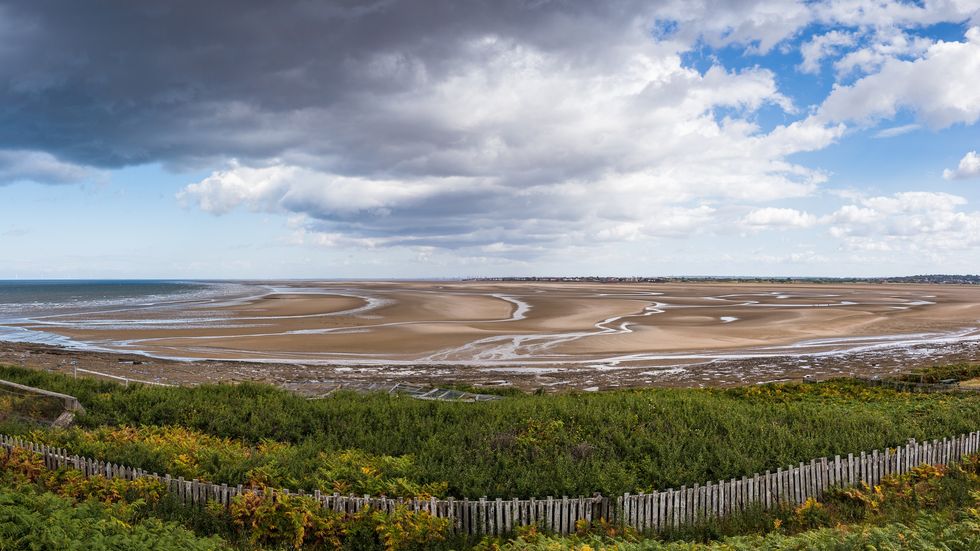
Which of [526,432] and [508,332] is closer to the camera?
[526,432]

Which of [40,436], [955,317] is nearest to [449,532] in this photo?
[40,436]

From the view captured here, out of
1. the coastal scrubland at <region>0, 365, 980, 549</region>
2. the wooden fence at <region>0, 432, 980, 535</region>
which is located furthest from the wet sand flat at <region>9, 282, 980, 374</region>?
the wooden fence at <region>0, 432, 980, 535</region>

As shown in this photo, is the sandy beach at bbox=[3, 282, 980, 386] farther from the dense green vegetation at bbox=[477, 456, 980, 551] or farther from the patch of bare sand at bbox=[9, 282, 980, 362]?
the dense green vegetation at bbox=[477, 456, 980, 551]

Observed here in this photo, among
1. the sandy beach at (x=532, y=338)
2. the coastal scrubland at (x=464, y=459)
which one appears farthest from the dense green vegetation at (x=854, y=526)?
the sandy beach at (x=532, y=338)

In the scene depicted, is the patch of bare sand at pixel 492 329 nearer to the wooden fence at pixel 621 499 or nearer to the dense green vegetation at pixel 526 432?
the dense green vegetation at pixel 526 432

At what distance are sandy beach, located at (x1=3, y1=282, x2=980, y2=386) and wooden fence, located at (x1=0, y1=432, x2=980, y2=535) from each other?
18.4 metres

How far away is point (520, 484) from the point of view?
10867 mm

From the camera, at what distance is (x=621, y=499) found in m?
10.5

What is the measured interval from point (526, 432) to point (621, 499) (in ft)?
12.5

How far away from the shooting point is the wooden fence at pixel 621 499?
10234mm

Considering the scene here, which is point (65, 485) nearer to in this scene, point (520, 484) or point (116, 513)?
point (116, 513)

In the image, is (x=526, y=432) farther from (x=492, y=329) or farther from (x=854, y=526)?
(x=492, y=329)

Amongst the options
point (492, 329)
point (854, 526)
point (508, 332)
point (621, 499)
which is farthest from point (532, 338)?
point (854, 526)

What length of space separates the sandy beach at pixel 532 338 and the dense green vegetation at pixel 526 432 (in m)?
14.1
